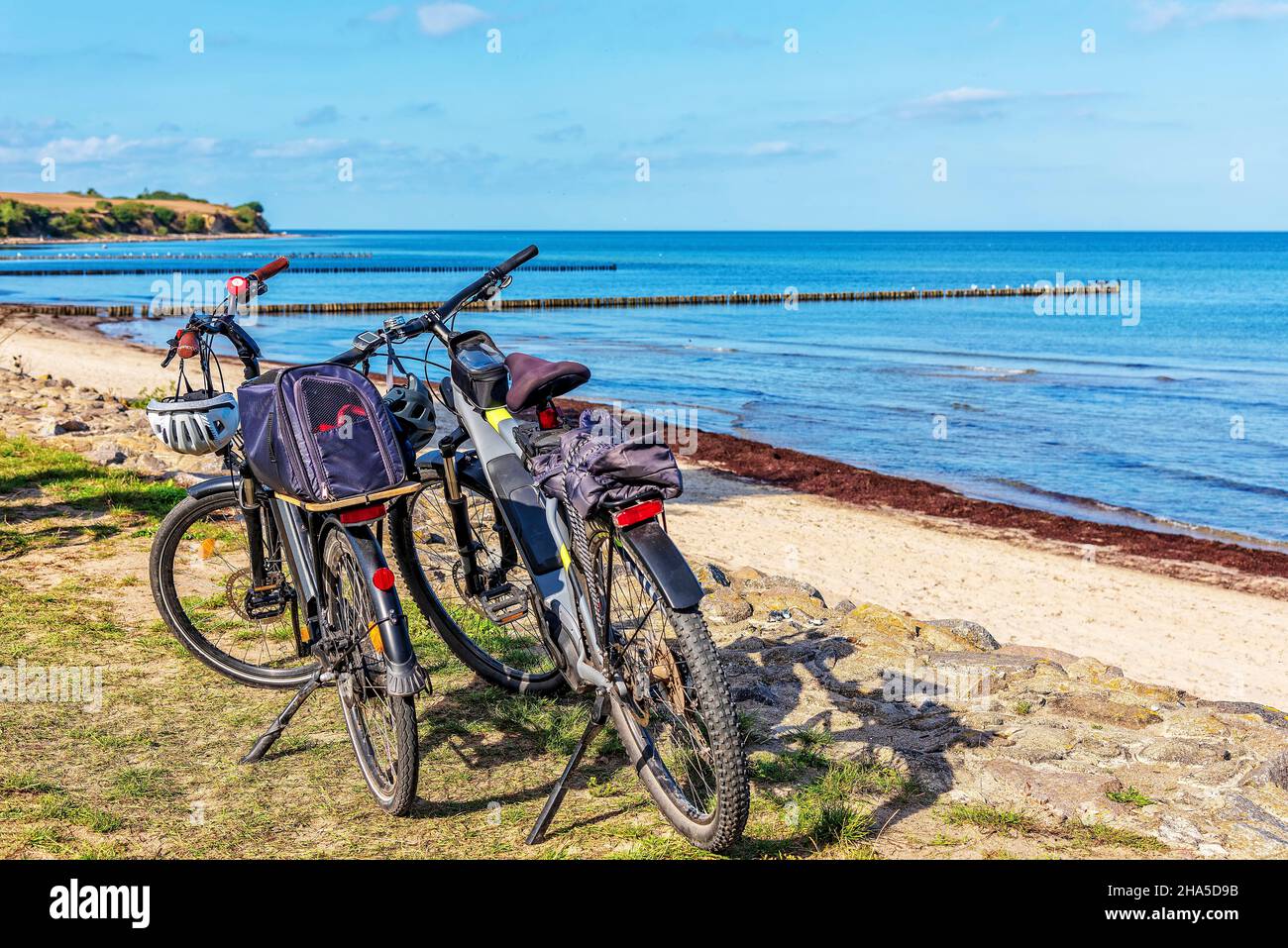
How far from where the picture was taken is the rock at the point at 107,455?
10195 mm

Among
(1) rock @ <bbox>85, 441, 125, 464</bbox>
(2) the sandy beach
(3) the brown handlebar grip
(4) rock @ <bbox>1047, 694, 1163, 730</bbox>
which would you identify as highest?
(3) the brown handlebar grip

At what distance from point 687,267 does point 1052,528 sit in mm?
103779

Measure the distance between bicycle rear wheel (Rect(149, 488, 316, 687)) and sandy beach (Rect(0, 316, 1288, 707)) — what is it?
573cm

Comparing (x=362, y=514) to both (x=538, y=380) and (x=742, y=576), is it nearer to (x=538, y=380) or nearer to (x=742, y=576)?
(x=538, y=380)

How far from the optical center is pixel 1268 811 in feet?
14.5

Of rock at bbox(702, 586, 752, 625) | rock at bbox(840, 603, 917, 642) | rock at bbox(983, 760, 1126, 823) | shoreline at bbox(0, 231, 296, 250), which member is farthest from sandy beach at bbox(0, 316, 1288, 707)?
shoreline at bbox(0, 231, 296, 250)

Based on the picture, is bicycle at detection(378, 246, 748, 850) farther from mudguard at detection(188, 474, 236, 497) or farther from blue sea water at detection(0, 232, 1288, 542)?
blue sea water at detection(0, 232, 1288, 542)

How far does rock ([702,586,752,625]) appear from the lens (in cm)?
708

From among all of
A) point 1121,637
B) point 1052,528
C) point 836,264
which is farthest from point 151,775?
point 836,264

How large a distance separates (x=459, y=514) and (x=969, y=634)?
4540 mm

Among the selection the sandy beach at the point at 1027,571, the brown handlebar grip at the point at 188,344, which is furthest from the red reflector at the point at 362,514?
the sandy beach at the point at 1027,571

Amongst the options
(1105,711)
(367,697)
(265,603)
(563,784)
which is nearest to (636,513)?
(563,784)

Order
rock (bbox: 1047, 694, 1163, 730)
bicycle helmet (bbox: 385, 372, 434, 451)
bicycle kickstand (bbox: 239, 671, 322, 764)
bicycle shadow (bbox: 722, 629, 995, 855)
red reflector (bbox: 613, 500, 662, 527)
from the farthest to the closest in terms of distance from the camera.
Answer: rock (bbox: 1047, 694, 1163, 730), bicycle helmet (bbox: 385, 372, 434, 451), bicycle kickstand (bbox: 239, 671, 322, 764), bicycle shadow (bbox: 722, 629, 995, 855), red reflector (bbox: 613, 500, 662, 527)
